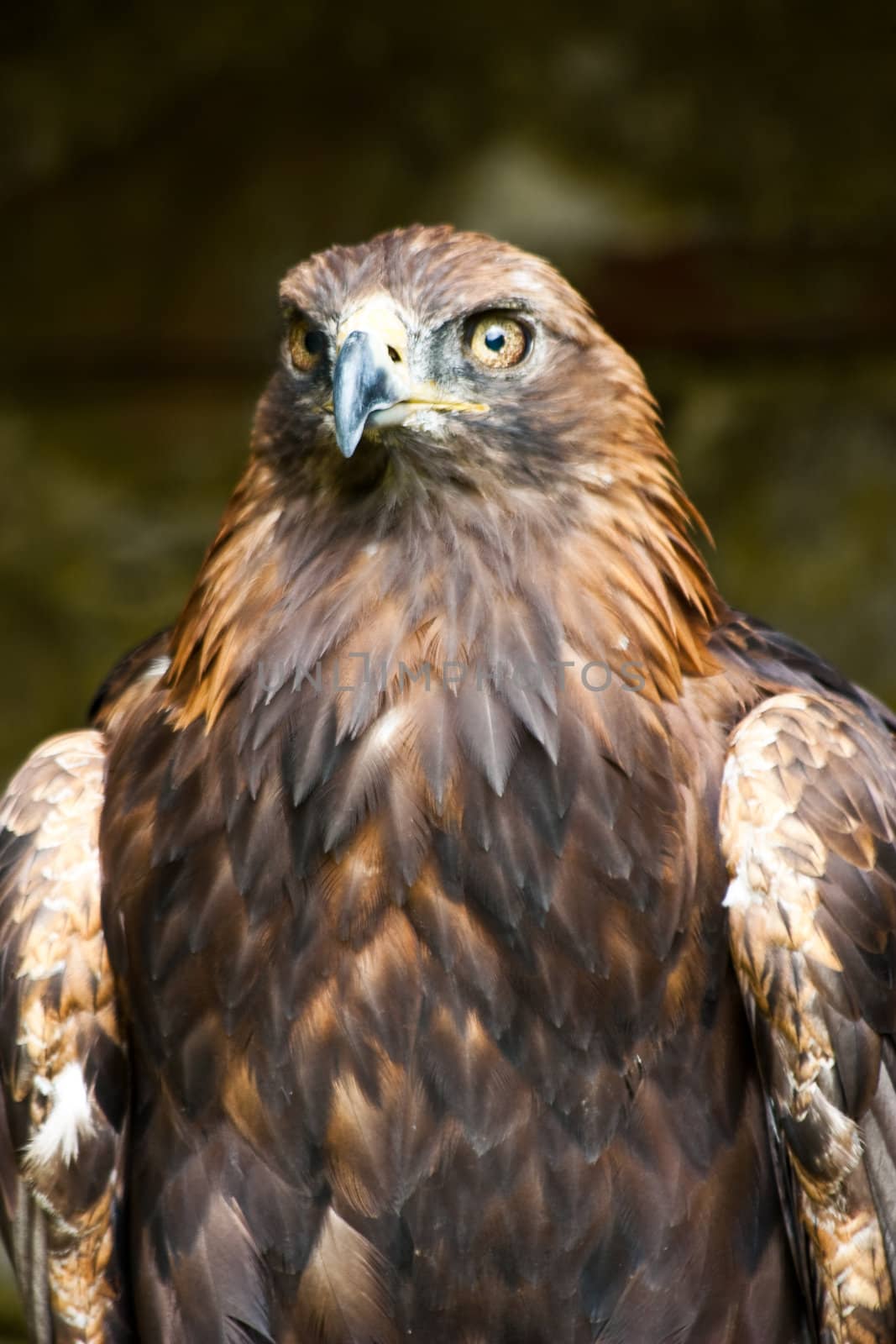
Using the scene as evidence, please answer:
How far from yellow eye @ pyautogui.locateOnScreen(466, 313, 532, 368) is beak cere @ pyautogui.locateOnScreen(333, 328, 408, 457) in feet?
0.46

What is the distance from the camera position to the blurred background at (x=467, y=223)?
5113mm

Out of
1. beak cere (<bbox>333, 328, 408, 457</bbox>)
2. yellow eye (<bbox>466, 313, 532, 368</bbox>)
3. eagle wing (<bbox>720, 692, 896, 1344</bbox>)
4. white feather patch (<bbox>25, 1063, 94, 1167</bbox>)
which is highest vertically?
yellow eye (<bbox>466, 313, 532, 368</bbox>)

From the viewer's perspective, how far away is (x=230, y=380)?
219 inches

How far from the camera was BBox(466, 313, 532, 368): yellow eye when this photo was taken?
2488mm

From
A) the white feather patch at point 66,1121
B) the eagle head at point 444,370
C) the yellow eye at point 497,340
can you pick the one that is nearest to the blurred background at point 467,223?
the eagle head at point 444,370

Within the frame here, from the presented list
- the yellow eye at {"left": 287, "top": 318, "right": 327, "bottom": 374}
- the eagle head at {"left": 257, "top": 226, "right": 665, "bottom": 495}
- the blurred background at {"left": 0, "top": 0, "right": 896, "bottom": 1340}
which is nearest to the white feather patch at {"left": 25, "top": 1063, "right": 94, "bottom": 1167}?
the eagle head at {"left": 257, "top": 226, "right": 665, "bottom": 495}

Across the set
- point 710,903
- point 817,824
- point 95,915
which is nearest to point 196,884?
point 95,915

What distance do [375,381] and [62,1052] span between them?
4.02 ft

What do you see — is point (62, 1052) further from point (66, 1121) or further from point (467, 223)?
point (467, 223)

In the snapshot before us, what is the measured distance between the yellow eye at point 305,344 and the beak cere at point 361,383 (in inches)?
6.0

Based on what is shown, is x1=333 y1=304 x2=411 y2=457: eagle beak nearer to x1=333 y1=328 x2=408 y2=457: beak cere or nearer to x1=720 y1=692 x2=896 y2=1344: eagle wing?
x1=333 y1=328 x2=408 y2=457: beak cere

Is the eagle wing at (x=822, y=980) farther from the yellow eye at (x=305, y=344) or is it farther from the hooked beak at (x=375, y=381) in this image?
the yellow eye at (x=305, y=344)

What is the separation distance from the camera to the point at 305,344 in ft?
8.48

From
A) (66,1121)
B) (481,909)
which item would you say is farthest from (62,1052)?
(481,909)
